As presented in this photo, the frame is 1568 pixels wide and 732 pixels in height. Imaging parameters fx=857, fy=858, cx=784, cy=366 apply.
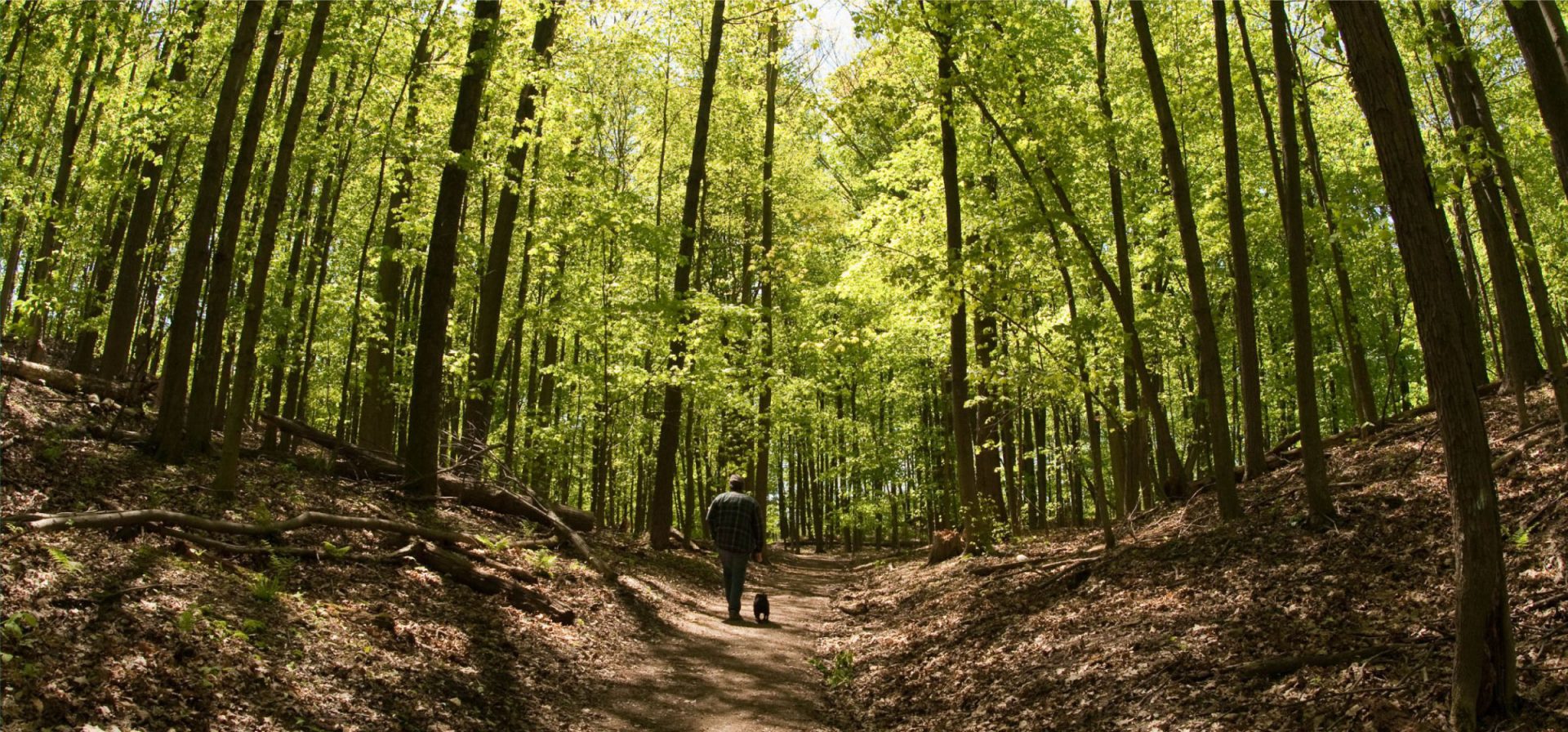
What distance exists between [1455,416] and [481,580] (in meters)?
8.08

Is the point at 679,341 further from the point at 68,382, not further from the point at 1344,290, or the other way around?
the point at 1344,290

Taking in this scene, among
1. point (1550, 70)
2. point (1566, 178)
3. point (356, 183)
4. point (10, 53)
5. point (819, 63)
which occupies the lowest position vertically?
point (1566, 178)

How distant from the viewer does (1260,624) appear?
645cm

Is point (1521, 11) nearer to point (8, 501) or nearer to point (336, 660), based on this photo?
point (336, 660)

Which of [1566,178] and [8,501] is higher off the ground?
[1566,178]

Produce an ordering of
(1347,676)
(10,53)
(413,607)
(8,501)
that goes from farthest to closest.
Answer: (10,53) → (413,607) → (8,501) → (1347,676)

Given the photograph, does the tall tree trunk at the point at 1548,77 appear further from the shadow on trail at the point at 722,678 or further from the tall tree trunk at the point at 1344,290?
the shadow on trail at the point at 722,678

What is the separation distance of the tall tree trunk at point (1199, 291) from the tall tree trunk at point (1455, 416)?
6.23 meters

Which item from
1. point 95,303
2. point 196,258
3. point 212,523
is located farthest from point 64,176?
point 212,523

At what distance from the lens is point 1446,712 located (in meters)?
4.34

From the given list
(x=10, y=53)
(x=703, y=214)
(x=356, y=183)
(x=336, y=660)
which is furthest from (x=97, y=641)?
(x=703, y=214)

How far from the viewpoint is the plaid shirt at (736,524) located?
38.0ft

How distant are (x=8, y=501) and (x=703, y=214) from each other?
63.8 ft

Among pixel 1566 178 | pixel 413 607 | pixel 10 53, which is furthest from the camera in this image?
pixel 10 53
